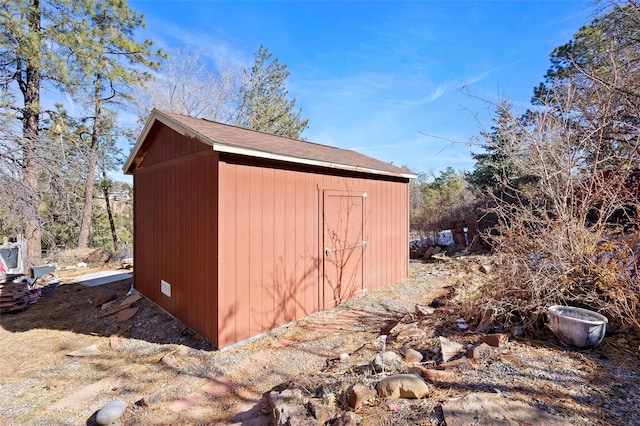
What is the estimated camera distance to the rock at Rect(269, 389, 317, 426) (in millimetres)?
1805

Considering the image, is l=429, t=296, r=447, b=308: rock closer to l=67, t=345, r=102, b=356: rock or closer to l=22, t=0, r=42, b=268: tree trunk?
l=67, t=345, r=102, b=356: rock

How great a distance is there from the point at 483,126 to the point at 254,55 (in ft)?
45.2

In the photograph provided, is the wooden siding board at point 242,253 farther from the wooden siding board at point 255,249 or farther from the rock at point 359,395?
the rock at point 359,395

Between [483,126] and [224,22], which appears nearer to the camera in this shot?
[483,126]

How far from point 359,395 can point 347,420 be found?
0.26 metres

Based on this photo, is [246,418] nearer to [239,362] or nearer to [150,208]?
[239,362]

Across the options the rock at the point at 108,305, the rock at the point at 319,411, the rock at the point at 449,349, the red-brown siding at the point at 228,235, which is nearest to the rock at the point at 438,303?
the red-brown siding at the point at 228,235

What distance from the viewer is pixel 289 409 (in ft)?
6.37

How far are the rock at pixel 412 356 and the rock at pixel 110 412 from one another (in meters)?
2.52

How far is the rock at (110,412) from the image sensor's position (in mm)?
2278

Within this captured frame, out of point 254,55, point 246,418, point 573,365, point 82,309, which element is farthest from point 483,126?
point 254,55

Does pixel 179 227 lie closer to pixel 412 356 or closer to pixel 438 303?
pixel 412 356

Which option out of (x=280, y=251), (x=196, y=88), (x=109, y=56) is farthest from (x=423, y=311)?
(x=196, y=88)

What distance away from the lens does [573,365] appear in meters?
2.24
